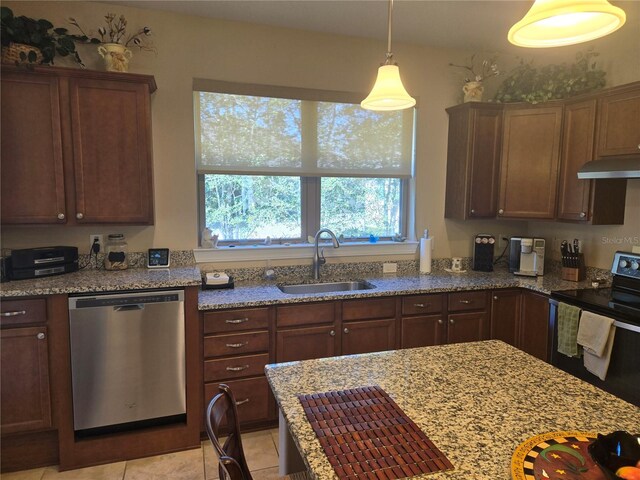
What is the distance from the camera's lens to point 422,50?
3439 mm

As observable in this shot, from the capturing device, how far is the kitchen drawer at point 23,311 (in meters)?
2.19

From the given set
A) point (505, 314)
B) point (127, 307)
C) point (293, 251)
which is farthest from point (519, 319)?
point (127, 307)

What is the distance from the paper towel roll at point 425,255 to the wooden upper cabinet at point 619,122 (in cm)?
134

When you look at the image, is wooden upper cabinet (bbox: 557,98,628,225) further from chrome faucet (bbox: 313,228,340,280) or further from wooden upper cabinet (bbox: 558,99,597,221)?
chrome faucet (bbox: 313,228,340,280)

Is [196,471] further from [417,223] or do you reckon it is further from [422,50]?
[422,50]

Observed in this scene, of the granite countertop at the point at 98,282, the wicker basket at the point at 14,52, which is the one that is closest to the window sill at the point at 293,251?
A: the granite countertop at the point at 98,282

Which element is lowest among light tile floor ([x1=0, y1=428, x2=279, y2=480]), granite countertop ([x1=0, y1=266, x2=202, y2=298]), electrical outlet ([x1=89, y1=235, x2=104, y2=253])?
light tile floor ([x1=0, y1=428, x2=279, y2=480])

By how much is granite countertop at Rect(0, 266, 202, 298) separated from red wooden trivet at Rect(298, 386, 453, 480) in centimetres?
141

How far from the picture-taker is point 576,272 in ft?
10.3

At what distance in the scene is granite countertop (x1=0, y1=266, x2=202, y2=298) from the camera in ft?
7.27

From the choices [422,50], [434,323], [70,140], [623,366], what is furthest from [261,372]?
[422,50]

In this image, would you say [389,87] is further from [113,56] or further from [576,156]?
[576,156]

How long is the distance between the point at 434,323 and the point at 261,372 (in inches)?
50.7

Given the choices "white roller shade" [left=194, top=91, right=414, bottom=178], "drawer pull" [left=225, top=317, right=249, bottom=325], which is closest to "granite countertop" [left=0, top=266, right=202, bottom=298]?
"drawer pull" [left=225, top=317, right=249, bottom=325]
